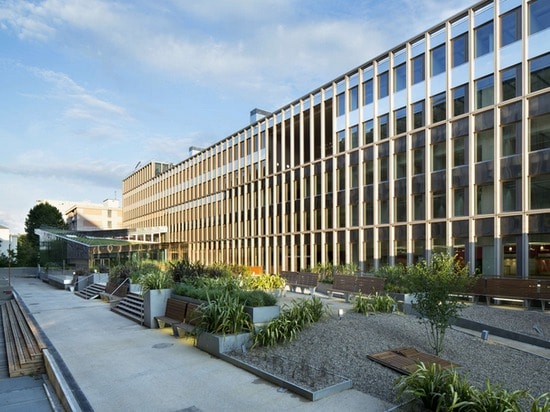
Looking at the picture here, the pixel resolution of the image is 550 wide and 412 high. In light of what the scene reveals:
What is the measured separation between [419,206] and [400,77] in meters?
8.16

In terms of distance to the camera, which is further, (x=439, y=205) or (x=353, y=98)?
(x=353, y=98)

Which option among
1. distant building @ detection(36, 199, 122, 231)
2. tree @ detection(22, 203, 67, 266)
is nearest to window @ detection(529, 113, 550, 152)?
tree @ detection(22, 203, 67, 266)

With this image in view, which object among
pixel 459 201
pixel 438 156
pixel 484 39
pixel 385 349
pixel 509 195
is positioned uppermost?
pixel 484 39

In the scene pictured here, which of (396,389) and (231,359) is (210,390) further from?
(396,389)

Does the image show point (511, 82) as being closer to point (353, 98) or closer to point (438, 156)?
point (438, 156)

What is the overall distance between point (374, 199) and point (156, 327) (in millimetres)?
18462

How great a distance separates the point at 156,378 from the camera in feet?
25.1

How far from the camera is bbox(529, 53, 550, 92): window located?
19406 mm

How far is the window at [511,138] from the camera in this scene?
2053cm

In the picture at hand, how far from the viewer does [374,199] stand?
1078 inches

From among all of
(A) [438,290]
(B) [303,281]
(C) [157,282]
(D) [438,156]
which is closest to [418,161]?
(D) [438,156]

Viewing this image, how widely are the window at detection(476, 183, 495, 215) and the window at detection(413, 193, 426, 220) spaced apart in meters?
3.22

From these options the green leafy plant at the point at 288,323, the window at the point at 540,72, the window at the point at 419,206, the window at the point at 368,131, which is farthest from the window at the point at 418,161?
the green leafy plant at the point at 288,323

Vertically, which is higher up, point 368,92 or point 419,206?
point 368,92
